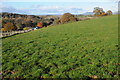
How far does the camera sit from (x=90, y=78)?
880cm

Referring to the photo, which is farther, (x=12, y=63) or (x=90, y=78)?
(x=12, y=63)

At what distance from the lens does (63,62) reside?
11.6 m

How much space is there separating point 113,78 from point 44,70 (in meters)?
4.68

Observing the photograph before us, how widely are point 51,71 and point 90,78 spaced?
2752mm

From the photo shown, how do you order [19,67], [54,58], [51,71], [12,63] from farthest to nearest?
1. [54,58]
2. [12,63]
3. [19,67]
4. [51,71]

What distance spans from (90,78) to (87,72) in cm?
67

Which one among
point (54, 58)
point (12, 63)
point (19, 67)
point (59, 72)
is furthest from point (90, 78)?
point (12, 63)

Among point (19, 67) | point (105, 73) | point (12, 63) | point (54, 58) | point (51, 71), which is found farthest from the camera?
point (54, 58)

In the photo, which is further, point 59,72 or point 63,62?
point 63,62

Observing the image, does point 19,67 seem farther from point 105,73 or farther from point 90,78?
point 105,73

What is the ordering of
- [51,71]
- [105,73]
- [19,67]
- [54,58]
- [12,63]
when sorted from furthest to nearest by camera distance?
[54,58] < [12,63] < [19,67] < [51,71] < [105,73]

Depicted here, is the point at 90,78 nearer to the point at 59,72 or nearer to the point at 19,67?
the point at 59,72

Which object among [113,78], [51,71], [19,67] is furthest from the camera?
[19,67]

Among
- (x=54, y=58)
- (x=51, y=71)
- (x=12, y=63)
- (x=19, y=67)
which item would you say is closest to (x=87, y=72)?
(x=51, y=71)
